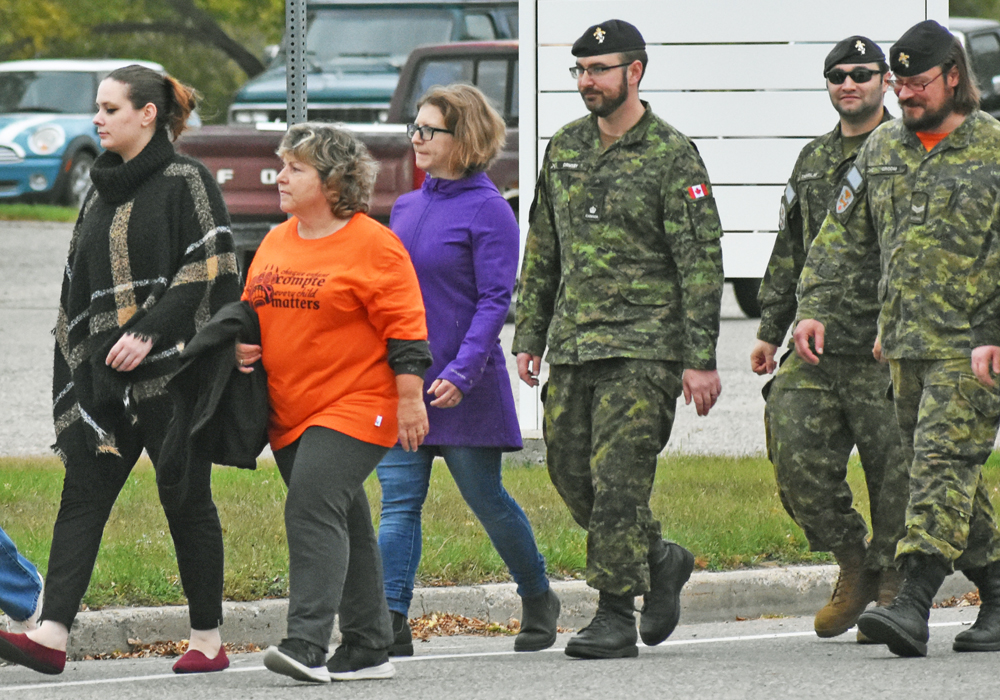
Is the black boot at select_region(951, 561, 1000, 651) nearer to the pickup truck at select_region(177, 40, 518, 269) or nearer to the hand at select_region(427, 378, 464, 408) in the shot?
the hand at select_region(427, 378, 464, 408)

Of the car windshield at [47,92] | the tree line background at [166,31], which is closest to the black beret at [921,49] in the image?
the car windshield at [47,92]

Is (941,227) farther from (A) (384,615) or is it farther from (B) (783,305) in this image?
(A) (384,615)

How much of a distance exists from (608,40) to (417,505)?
1611mm

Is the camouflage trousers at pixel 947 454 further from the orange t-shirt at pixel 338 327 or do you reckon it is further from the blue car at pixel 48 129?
the blue car at pixel 48 129

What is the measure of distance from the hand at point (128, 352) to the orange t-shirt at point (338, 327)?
360mm

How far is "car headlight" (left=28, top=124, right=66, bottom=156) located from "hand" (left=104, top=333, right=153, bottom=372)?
59.4 ft

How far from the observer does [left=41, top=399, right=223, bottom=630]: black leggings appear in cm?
530

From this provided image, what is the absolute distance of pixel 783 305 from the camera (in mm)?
5996

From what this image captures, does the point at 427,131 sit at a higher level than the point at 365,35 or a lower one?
lower

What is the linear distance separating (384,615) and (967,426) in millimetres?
1811

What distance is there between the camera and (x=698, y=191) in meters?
→ 5.52

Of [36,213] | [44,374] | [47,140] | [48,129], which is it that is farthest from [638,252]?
[36,213]

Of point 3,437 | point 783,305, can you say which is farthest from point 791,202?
point 3,437

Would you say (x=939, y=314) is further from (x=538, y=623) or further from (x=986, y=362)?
(x=538, y=623)
